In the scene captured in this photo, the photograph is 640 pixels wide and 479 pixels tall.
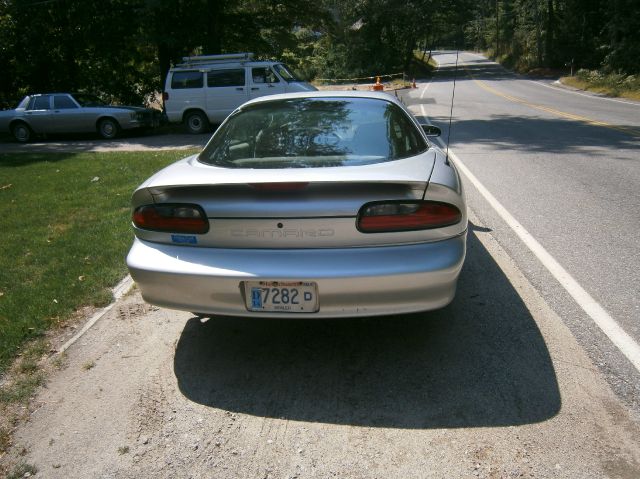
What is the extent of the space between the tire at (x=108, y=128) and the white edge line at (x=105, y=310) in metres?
13.9

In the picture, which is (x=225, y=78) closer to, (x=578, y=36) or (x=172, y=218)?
(x=172, y=218)

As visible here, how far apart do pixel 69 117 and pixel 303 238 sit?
55.2ft

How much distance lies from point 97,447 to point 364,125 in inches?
99.1

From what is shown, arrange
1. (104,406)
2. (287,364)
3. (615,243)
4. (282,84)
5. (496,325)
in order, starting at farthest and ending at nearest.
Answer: (282,84) < (615,243) < (496,325) < (287,364) < (104,406)

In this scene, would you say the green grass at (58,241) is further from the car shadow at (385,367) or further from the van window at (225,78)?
the van window at (225,78)

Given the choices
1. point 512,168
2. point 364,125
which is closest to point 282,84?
point 512,168

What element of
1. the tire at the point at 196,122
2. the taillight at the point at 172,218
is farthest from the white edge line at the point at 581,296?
the tire at the point at 196,122

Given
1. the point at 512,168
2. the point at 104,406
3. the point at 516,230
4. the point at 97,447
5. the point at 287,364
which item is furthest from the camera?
the point at 512,168

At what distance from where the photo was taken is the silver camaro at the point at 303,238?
2949 mm

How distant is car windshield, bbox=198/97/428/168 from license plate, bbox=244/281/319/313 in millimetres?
743

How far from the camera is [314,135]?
12.1 feet

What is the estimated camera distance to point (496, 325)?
3699mm

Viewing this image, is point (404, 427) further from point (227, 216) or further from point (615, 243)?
point (615, 243)

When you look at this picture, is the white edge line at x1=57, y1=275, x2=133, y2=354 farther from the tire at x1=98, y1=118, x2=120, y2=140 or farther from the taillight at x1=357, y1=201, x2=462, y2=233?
the tire at x1=98, y1=118, x2=120, y2=140
